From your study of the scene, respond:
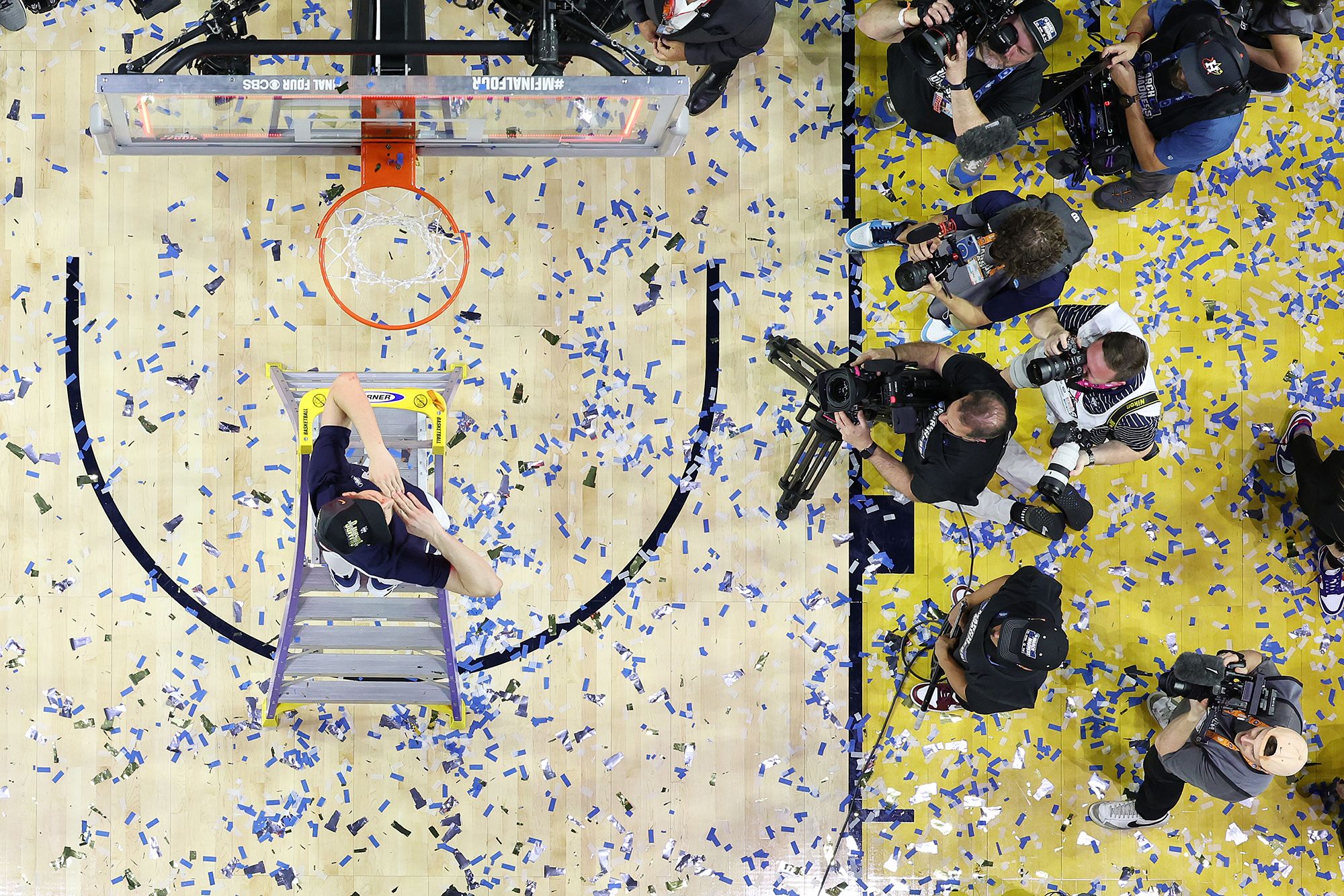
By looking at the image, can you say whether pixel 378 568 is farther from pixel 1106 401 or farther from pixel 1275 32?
pixel 1275 32

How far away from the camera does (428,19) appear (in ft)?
18.5

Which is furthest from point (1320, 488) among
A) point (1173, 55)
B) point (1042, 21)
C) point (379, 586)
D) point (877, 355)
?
point (379, 586)

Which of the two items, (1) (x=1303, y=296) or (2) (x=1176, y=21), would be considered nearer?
(2) (x=1176, y=21)

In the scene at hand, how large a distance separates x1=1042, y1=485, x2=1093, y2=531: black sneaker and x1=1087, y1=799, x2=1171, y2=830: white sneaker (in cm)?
169

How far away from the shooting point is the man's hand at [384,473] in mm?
4250

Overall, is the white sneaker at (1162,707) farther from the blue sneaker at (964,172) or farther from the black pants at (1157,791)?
the blue sneaker at (964,172)

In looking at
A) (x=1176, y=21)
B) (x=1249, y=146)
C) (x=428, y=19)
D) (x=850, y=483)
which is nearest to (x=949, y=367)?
(x=850, y=483)

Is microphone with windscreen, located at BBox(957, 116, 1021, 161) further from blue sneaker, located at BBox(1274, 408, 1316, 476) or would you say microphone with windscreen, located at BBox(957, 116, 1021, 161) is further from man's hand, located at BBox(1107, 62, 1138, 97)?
blue sneaker, located at BBox(1274, 408, 1316, 476)

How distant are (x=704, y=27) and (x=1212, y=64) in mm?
2665

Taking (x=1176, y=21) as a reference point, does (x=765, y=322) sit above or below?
below

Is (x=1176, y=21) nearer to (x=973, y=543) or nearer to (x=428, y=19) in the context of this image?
(x=973, y=543)

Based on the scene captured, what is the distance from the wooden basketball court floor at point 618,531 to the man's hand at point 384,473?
1296mm

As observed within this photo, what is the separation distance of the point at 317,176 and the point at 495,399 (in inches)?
66.2

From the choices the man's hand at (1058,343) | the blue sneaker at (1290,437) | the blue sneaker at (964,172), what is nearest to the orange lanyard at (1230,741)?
the blue sneaker at (1290,437)
